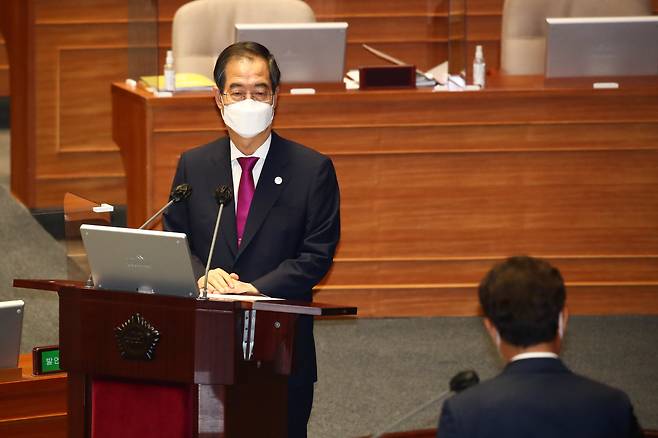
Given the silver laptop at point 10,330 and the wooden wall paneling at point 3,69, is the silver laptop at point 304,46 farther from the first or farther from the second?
the wooden wall paneling at point 3,69

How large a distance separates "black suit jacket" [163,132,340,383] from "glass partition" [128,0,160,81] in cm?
272

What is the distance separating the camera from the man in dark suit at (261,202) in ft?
12.1

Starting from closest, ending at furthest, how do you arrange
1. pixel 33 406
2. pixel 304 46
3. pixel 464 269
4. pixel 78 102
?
pixel 33 406 < pixel 304 46 < pixel 464 269 < pixel 78 102

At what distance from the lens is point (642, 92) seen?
20.6 ft

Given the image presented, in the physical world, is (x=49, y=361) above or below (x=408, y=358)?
above

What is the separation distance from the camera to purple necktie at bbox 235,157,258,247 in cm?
376

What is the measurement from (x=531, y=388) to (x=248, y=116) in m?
1.54

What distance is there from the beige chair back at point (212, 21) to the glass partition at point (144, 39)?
0.48 feet

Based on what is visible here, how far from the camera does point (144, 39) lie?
6.66m

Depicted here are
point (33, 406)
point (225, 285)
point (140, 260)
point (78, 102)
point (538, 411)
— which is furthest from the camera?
point (78, 102)

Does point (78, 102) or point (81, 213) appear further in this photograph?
point (78, 102)

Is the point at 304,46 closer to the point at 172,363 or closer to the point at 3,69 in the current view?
the point at 172,363

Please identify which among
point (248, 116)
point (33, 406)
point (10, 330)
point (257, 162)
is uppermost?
point (248, 116)

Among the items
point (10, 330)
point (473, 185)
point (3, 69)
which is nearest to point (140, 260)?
point (10, 330)
